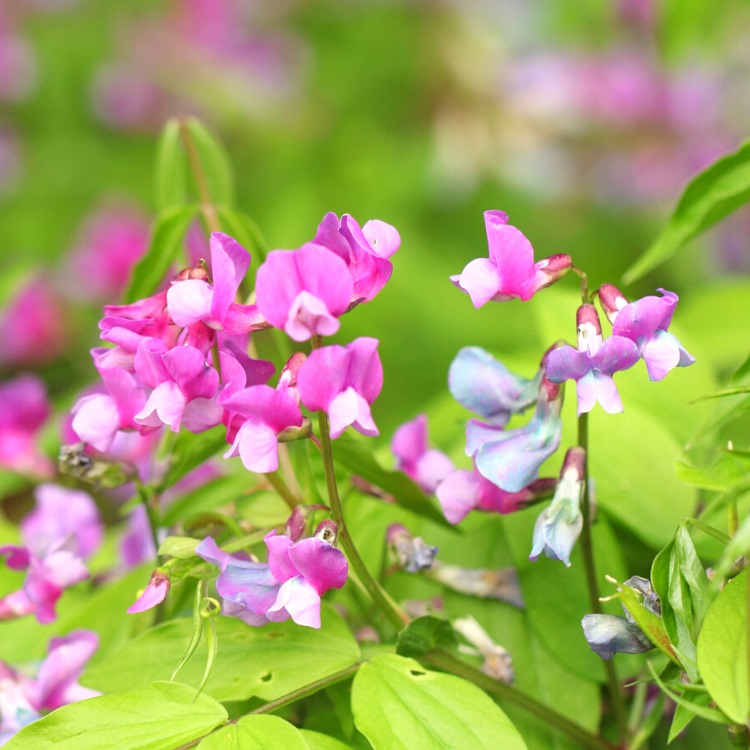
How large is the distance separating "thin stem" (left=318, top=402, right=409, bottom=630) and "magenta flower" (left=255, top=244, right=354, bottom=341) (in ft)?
0.19

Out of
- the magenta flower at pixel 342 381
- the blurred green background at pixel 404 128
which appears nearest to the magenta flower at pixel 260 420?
the magenta flower at pixel 342 381

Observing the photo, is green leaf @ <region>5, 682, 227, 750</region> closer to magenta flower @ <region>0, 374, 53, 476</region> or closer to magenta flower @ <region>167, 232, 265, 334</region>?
magenta flower @ <region>167, 232, 265, 334</region>

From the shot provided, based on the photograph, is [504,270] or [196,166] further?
[196,166]

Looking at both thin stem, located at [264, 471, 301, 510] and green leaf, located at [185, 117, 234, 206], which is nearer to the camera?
thin stem, located at [264, 471, 301, 510]

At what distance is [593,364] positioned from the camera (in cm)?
65

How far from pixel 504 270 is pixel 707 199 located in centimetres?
33

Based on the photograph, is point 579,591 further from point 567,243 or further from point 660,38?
point 660,38

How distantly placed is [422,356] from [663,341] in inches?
67.0

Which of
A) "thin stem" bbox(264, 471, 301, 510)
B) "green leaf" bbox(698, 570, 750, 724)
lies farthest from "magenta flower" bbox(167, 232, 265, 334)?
"green leaf" bbox(698, 570, 750, 724)

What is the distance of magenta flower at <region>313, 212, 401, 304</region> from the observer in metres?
0.63

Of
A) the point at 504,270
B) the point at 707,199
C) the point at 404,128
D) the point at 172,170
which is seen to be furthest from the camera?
the point at 404,128

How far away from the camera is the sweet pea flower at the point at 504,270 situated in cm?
65

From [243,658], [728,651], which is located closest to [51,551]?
[243,658]

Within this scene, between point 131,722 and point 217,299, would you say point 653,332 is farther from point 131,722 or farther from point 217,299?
point 131,722
